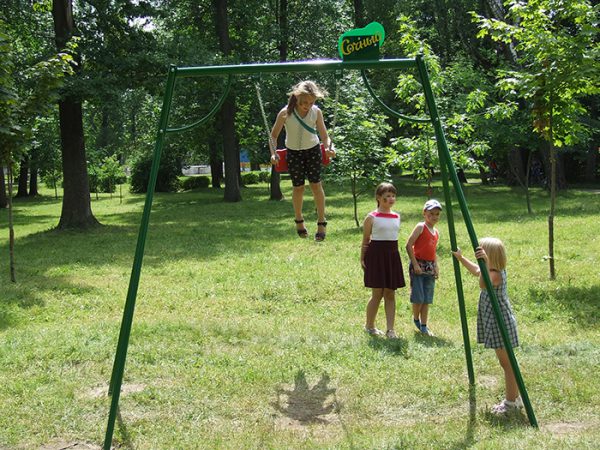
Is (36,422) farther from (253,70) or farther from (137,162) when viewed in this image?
(137,162)

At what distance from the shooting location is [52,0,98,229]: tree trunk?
17828mm

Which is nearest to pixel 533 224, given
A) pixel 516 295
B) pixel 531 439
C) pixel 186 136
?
pixel 516 295

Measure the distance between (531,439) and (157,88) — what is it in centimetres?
1490

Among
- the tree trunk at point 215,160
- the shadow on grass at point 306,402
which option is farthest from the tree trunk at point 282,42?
the shadow on grass at point 306,402

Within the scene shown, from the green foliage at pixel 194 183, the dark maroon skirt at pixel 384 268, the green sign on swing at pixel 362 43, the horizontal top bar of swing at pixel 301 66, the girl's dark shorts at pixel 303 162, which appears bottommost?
the dark maroon skirt at pixel 384 268

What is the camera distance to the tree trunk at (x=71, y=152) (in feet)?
58.5

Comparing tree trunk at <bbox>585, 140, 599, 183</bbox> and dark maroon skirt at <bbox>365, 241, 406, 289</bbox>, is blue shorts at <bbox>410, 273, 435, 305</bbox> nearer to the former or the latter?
dark maroon skirt at <bbox>365, 241, 406, 289</bbox>

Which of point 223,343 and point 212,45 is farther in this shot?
point 212,45

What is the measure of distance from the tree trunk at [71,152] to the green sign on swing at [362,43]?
13.8m

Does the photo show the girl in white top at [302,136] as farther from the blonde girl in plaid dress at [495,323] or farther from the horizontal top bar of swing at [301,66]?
the blonde girl in plaid dress at [495,323]

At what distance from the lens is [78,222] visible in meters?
18.8

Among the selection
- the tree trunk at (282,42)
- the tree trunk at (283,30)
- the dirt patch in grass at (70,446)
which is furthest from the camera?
the tree trunk at (282,42)

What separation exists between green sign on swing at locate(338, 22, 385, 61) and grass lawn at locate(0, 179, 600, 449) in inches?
115

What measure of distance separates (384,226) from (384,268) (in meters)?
0.48
